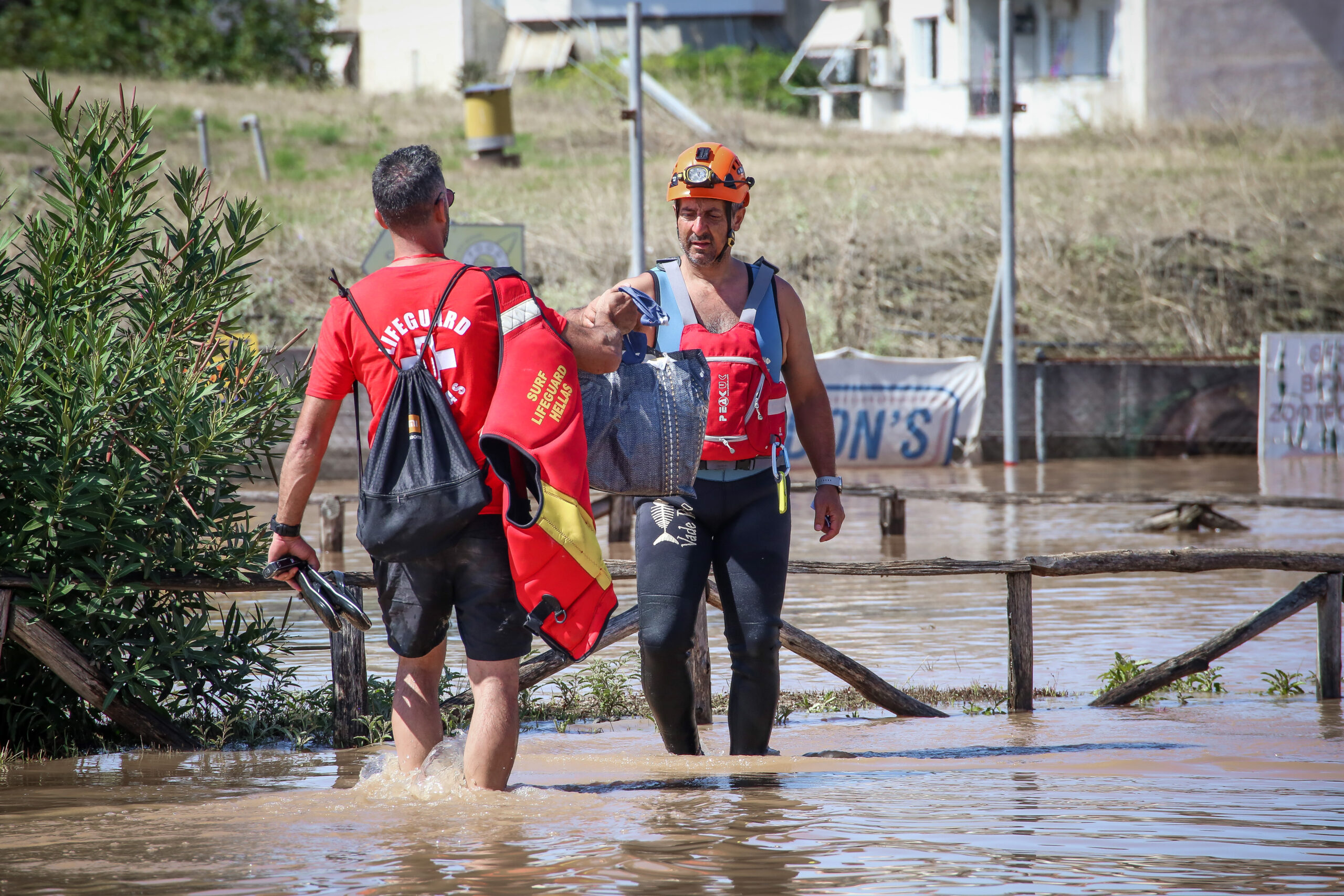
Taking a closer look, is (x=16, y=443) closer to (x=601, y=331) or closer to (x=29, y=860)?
(x=29, y=860)

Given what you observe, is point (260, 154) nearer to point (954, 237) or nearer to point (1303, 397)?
point (954, 237)

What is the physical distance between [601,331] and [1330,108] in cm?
4058

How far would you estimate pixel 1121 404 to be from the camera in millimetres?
20375

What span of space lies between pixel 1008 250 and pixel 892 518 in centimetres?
826

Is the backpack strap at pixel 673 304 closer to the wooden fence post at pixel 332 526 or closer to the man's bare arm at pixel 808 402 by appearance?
the man's bare arm at pixel 808 402

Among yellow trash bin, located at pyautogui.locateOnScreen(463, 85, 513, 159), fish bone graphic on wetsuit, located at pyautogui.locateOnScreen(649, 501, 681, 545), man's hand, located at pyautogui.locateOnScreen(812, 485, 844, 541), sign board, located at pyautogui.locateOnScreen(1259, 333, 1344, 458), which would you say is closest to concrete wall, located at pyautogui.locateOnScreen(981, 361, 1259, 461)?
sign board, located at pyautogui.locateOnScreen(1259, 333, 1344, 458)

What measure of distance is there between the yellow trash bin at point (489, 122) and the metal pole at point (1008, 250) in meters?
14.6

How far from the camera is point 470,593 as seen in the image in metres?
4.15

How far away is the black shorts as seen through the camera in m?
4.14

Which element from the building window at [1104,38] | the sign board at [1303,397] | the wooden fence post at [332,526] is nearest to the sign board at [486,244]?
the wooden fence post at [332,526]

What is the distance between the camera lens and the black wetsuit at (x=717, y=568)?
4.97 m

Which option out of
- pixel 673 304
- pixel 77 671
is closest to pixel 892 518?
pixel 673 304

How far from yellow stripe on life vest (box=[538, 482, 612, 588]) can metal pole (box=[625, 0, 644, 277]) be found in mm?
12899

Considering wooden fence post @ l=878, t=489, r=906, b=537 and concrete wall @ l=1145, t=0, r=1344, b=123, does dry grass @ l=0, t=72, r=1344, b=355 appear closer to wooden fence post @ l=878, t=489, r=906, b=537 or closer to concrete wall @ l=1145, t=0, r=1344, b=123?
concrete wall @ l=1145, t=0, r=1344, b=123
